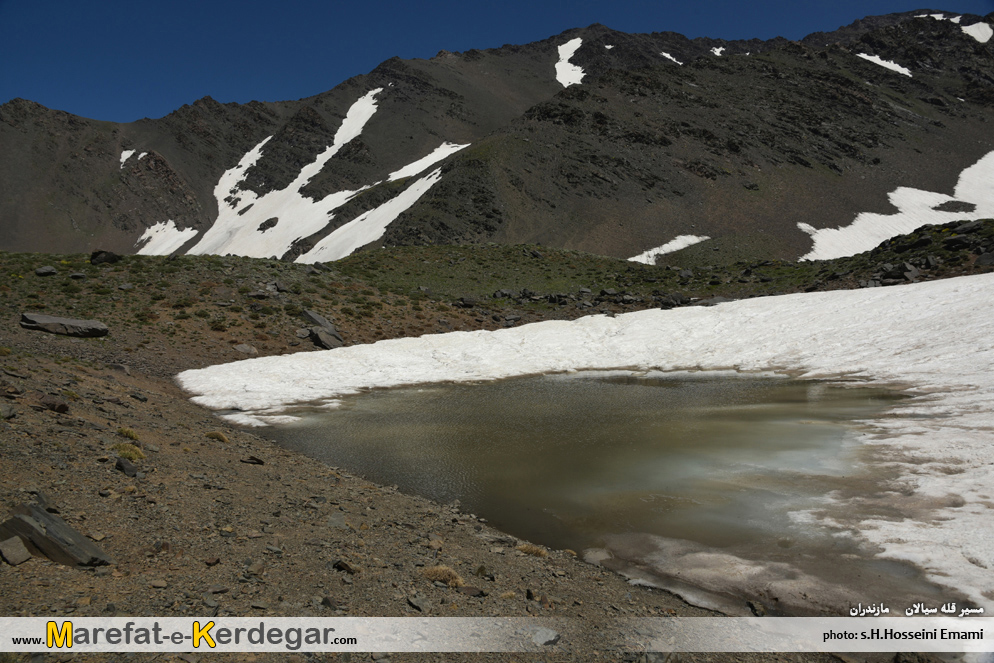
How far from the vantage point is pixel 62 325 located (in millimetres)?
24172

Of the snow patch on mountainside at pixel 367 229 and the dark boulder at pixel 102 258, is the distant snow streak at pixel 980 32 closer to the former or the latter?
the snow patch on mountainside at pixel 367 229

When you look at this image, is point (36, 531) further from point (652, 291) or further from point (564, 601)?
point (652, 291)

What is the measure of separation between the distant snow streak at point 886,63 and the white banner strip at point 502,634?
19436 centimetres

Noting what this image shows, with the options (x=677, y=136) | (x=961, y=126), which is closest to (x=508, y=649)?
(x=677, y=136)

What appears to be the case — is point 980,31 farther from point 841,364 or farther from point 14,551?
point 14,551

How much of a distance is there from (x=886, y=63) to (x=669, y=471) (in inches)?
7826

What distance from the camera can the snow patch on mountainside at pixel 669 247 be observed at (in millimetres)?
79250

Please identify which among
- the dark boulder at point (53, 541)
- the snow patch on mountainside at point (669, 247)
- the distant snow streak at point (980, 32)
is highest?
the distant snow streak at point (980, 32)

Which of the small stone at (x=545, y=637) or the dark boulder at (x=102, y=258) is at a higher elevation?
the dark boulder at (x=102, y=258)

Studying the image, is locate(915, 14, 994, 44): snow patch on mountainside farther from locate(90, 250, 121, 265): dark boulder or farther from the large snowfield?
locate(90, 250, 121, 265): dark boulder

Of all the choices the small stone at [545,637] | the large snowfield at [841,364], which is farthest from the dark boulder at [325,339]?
the small stone at [545,637]

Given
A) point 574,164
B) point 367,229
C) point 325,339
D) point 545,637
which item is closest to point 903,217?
point 574,164

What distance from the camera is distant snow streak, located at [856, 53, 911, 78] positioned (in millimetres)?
153375

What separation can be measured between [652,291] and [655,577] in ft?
121
